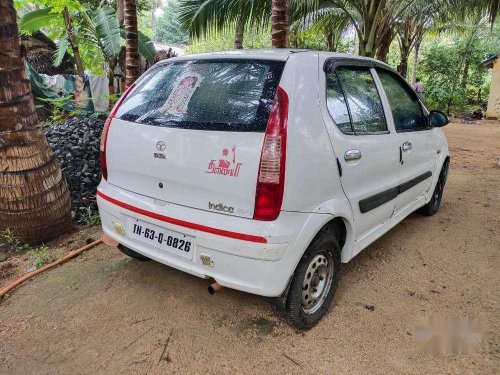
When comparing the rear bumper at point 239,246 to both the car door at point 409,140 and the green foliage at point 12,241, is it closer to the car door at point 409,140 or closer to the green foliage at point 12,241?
the car door at point 409,140

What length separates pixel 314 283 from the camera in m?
2.61

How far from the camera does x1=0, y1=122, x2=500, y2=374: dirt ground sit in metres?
2.24

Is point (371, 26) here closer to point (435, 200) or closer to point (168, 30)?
point (435, 200)

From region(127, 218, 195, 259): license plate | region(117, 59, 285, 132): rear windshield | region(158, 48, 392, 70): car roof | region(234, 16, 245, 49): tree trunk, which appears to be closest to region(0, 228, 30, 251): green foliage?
region(127, 218, 195, 259): license plate

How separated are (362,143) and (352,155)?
19 centimetres

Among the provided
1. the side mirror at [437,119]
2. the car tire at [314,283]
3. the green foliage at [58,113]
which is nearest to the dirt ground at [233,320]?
the car tire at [314,283]

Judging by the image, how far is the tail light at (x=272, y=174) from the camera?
2.05 metres

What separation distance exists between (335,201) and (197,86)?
1136 millimetres

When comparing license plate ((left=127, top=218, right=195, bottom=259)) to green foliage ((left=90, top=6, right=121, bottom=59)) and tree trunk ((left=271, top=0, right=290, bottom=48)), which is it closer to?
tree trunk ((left=271, top=0, right=290, bottom=48))

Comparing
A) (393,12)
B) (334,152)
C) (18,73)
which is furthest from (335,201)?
(393,12)

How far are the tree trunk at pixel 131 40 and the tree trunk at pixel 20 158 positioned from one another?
3.03 metres

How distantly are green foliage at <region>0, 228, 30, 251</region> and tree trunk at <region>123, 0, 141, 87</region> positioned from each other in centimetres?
359

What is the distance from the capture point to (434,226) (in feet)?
14.2

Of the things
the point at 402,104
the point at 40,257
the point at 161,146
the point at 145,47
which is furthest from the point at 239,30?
the point at 161,146
